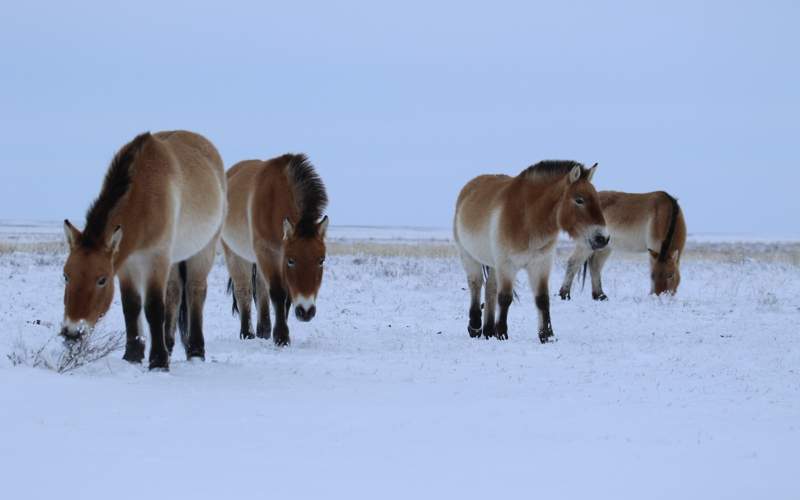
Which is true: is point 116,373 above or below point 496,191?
below

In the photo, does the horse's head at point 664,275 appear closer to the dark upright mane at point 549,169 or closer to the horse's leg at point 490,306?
the horse's leg at point 490,306

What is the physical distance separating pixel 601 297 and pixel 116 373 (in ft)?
36.1

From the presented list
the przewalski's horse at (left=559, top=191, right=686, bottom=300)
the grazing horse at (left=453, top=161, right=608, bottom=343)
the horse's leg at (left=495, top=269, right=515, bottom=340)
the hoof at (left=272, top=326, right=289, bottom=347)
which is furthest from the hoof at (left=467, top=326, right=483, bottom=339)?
the przewalski's horse at (left=559, top=191, right=686, bottom=300)

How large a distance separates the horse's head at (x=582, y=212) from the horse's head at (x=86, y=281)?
5018mm

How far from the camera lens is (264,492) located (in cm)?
314

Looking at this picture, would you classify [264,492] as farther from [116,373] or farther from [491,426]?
[116,373]

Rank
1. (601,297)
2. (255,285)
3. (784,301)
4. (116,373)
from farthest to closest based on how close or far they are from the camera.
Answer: (601,297) → (784,301) → (255,285) → (116,373)

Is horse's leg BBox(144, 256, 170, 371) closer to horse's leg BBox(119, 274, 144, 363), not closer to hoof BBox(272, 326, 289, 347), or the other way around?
horse's leg BBox(119, 274, 144, 363)

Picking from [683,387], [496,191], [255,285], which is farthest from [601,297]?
[683,387]

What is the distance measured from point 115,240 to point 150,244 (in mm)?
454

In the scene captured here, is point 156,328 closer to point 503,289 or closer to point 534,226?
point 503,289

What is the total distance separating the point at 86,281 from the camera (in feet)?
18.5

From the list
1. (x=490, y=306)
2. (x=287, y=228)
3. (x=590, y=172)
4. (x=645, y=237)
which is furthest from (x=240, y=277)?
(x=645, y=237)

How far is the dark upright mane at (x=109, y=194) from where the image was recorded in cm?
581
